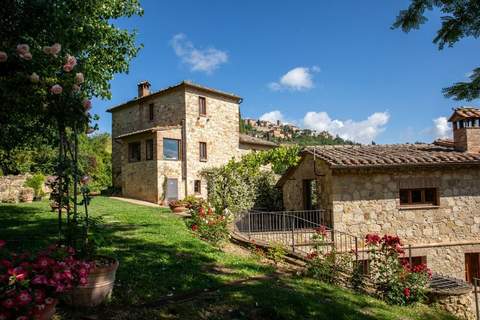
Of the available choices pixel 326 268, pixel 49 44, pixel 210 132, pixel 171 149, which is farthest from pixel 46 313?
pixel 210 132

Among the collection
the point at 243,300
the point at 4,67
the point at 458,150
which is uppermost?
the point at 4,67

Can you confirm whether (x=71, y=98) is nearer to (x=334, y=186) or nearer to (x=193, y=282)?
(x=193, y=282)

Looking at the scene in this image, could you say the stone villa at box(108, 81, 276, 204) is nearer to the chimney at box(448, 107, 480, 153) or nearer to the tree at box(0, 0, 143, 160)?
the tree at box(0, 0, 143, 160)

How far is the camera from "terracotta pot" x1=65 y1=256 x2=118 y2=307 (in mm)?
4452

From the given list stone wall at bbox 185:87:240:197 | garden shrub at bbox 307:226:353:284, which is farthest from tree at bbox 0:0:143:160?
stone wall at bbox 185:87:240:197

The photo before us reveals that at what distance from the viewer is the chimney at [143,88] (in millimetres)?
26969

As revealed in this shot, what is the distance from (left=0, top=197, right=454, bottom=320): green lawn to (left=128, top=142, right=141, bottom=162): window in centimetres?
1304

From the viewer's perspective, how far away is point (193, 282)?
632 cm

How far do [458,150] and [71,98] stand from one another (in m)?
14.6

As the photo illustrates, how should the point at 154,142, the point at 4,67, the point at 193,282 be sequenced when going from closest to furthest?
the point at 4,67 → the point at 193,282 → the point at 154,142

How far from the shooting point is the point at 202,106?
24.2 meters

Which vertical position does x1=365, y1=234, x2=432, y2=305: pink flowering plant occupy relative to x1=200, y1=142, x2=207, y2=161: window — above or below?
below

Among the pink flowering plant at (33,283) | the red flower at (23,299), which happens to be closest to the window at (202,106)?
the pink flowering plant at (33,283)

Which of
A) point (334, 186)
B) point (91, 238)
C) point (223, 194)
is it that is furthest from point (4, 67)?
point (223, 194)
